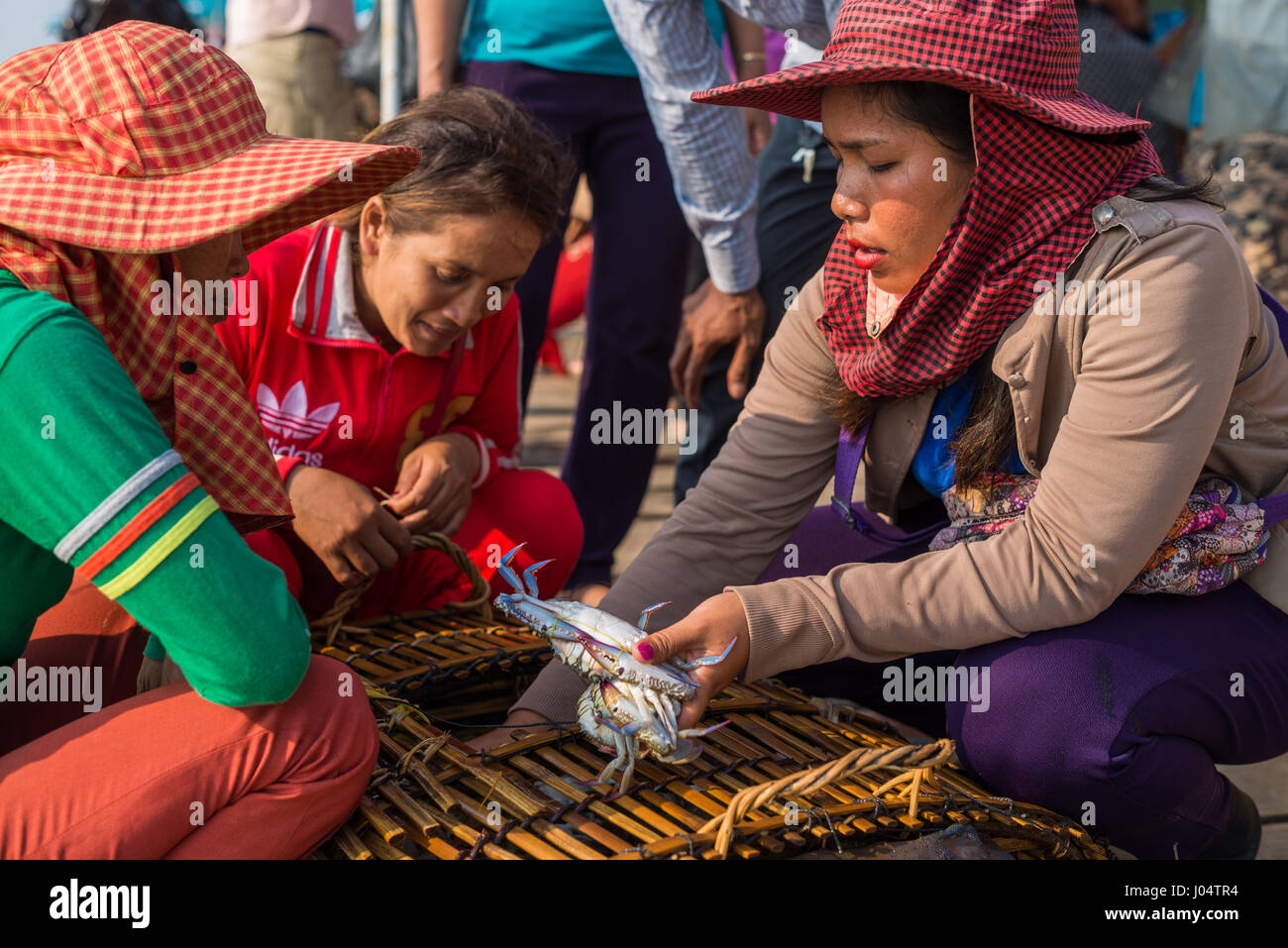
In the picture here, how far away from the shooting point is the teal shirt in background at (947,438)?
1.83 metres

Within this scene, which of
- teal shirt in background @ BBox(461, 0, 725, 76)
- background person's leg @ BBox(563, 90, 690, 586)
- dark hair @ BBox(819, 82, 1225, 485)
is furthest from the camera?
background person's leg @ BBox(563, 90, 690, 586)

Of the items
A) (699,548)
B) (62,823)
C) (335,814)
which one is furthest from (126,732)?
(699,548)

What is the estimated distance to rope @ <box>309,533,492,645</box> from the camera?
203 centimetres

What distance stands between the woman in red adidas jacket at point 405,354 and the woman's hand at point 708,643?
0.69 m

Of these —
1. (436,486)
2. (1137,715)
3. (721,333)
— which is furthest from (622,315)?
(1137,715)

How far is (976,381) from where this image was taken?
1.81m

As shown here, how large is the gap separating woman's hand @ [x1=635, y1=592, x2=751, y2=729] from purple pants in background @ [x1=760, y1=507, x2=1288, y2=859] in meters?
0.34

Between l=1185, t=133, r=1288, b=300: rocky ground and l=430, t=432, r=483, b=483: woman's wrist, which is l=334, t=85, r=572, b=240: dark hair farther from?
l=1185, t=133, r=1288, b=300: rocky ground

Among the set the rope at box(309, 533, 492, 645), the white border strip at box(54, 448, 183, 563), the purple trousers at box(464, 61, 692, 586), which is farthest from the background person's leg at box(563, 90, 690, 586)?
the white border strip at box(54, 448, 183, 563)

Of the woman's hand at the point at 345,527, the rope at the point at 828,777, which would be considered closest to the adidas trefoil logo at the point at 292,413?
the woman's hand at the point at 345,527

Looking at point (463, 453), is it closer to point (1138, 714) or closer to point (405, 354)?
point (405, 354)

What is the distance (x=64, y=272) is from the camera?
1.32m
